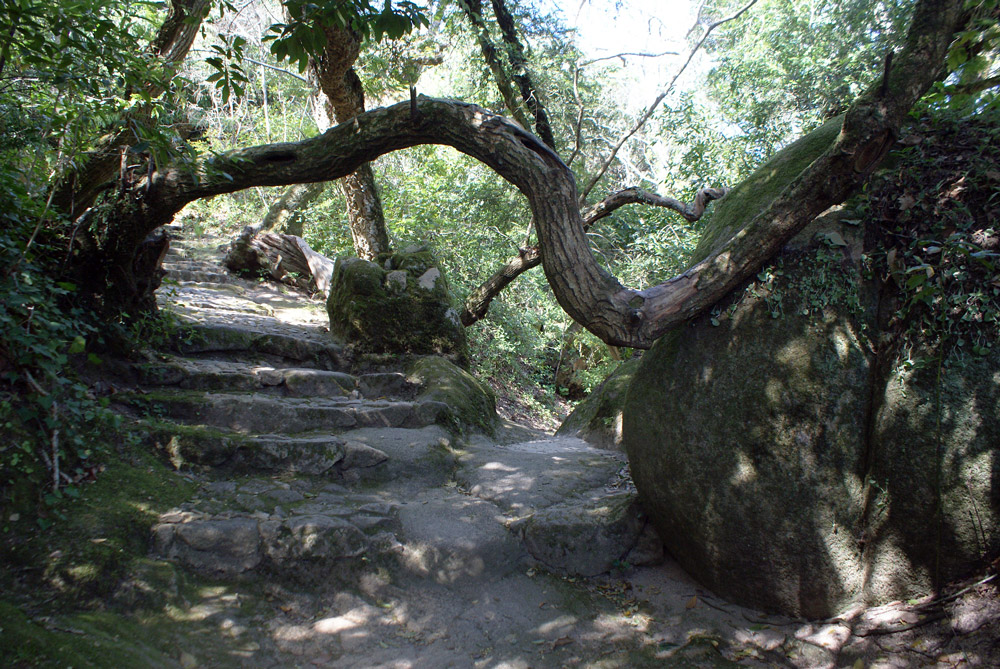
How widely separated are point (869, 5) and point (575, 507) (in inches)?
388

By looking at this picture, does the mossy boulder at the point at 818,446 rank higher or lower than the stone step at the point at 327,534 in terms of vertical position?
higher

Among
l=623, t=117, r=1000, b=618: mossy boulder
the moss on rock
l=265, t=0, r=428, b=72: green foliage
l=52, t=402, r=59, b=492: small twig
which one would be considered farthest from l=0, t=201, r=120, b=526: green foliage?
the moss on rock

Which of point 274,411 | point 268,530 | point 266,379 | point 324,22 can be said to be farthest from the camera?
point 266,379

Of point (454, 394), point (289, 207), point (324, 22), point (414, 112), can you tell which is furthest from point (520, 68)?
point (289, 207)

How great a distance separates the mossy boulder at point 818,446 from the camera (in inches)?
104

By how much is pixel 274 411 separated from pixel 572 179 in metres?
2.96

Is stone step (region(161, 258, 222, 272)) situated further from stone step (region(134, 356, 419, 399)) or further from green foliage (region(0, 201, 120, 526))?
green foliage (region(0, 201, 120, 526))

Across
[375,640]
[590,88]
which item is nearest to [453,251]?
[590,88]

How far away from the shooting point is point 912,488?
2730 mm

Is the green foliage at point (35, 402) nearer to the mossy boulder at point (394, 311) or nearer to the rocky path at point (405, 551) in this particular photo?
the rocky path at point (405, 551)

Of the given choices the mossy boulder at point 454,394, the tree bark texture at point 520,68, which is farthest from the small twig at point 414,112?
the tree bark texture at point 520,68

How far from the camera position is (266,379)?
5.33m

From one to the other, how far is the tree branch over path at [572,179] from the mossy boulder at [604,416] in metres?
2.55

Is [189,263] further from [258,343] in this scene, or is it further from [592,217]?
[592,217]
